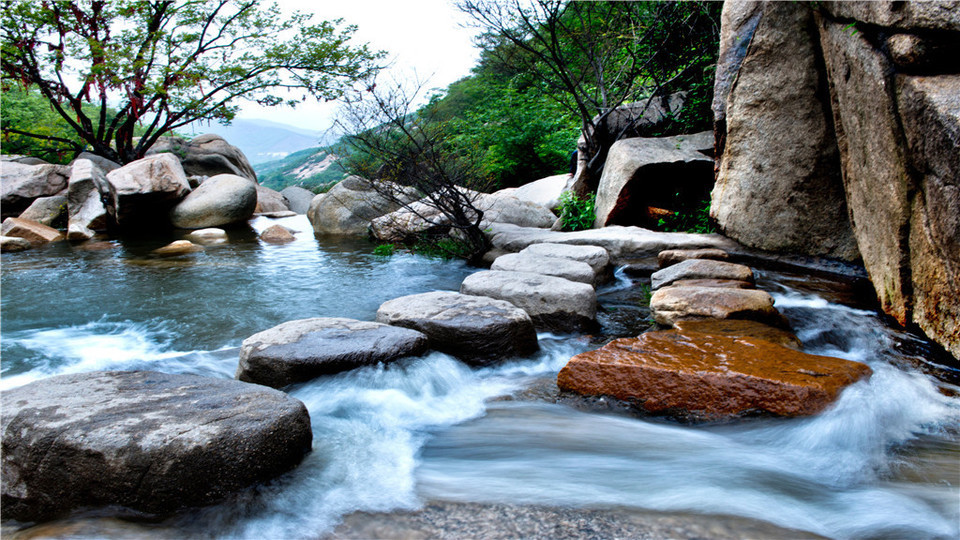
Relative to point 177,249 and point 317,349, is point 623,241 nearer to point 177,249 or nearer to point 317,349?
point 317,349

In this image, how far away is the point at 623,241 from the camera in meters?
6.79

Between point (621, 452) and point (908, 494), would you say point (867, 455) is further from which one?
point (621, 452)

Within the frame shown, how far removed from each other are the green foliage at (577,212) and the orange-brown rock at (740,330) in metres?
4.68

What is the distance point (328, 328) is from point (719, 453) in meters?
2.64

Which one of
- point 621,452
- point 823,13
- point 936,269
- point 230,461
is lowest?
point 621,452

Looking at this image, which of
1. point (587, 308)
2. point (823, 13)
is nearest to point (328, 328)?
point (587, 308)

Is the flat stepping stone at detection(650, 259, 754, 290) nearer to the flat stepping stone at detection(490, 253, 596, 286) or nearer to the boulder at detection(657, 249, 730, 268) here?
the boulder at detection(657, 249, 730, 268)

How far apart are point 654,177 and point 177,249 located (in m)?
8.07

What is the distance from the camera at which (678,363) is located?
310 cm

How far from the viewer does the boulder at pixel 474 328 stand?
12.9ft

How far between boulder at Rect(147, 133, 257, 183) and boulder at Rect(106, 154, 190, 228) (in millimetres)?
4523

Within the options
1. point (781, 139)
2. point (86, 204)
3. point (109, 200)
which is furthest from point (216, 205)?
point (781, 139)

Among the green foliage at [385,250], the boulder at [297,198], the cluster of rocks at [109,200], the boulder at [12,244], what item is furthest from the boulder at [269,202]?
the green foliage at [385,250]

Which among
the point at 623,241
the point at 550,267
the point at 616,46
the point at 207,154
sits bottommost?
the point at 550,267
